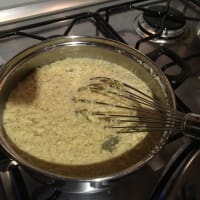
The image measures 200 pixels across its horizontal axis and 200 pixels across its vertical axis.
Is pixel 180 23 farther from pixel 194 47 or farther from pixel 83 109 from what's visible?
pixel 83 109

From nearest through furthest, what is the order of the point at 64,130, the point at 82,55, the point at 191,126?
the point at 191,126 < the point at 64,130 < the point at 82,55

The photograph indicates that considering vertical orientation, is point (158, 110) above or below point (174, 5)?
below

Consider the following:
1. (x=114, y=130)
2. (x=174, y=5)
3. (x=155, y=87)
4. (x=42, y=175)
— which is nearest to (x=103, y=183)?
(x=42, y=175)

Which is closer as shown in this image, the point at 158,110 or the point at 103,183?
the point at 103,183

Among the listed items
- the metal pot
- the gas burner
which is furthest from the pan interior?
the gas burner

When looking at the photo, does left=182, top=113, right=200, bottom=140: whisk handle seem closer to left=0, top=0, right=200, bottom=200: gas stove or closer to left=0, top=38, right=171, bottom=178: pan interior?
left=0, top=0, right=200, bottom=200: gas stove

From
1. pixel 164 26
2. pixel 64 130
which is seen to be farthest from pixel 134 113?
pixel 164 26

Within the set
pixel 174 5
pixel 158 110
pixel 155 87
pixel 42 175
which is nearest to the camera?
pixel 42 175

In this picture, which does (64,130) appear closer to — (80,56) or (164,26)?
(80,56)
